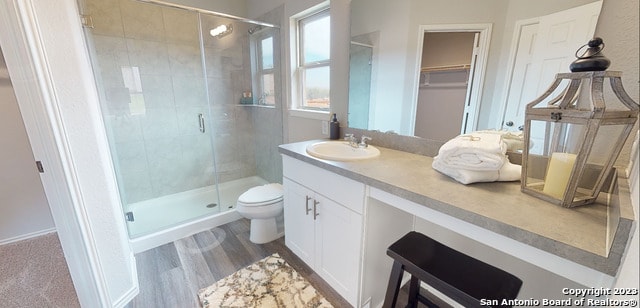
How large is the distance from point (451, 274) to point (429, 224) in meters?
0.53

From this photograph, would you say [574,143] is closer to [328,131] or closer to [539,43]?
[539,43]

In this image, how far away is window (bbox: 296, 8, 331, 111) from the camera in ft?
6.70

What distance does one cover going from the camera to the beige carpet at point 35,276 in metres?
1.42

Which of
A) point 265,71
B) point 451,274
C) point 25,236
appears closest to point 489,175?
point 451,274

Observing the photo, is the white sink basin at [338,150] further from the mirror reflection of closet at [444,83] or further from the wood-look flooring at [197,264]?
the wood-look flooring at [197,264]

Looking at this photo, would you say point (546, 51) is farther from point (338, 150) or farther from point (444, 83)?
point (338, 150)

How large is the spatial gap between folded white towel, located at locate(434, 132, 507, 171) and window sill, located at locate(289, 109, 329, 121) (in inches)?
43.6

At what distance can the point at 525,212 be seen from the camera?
764 mm

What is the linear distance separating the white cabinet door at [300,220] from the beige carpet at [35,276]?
1.29 metres

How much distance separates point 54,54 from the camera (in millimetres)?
1049

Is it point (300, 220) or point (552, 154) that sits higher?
point (552, 154)

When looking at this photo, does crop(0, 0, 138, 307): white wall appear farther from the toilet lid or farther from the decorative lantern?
the decorative lantern

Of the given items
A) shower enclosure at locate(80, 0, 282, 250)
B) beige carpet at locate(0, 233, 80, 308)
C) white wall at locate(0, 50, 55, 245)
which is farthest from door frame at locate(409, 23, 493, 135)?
white wall at locate(0, 50, 55, 245)

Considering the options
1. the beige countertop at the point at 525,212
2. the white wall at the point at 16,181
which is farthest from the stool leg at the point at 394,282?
the white wall at the point at 16,181
